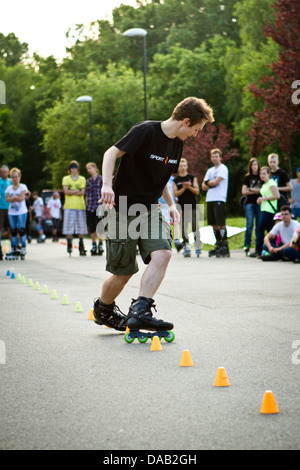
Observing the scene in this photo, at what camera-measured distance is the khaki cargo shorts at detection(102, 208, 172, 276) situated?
6.53m

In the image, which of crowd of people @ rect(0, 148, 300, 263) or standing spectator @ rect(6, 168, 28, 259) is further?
standing spectator @ rect(6, 168, 28, 259)

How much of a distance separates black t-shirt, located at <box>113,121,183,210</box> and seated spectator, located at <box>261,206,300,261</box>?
8032 millimetres

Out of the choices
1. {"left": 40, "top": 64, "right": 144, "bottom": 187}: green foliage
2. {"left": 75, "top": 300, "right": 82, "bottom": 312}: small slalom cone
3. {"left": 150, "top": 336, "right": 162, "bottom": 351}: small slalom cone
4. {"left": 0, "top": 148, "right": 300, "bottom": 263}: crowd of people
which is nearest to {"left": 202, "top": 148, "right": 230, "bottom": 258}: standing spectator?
{"left": 0, "top": 148, "right": 300, "bottom": 263}: crowd of people

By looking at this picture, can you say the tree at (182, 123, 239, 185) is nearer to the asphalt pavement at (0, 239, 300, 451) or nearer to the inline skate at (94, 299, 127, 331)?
the asphalt pavement at (0, 239, 300, 451)

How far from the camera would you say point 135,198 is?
6.52 m

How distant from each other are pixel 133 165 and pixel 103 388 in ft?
7.15

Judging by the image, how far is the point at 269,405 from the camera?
13.6 ft

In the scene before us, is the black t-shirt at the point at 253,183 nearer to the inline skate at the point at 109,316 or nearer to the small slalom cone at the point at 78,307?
the small slalom cone at the point at 78,307

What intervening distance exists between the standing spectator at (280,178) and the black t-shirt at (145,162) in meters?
9.06

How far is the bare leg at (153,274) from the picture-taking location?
6.42m

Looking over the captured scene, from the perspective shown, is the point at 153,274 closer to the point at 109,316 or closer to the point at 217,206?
the point at 109,316

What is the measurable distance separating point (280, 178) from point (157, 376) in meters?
11.0

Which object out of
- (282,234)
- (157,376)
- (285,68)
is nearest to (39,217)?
(285,68)

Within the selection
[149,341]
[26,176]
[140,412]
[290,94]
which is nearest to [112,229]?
[149,341]
